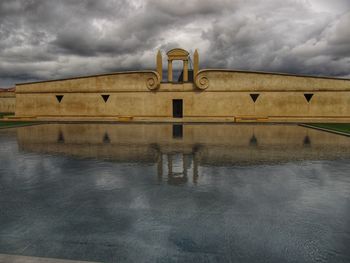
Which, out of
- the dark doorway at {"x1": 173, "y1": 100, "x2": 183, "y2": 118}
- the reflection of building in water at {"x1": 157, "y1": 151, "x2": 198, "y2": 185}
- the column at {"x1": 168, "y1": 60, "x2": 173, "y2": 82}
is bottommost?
the reflection of building in water at {"x1": 157, "y1": 151, "x2": 198, "y2": 185}

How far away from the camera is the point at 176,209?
4715 millimetres

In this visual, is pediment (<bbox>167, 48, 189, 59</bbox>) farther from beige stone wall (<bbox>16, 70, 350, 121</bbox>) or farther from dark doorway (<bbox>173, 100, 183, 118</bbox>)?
dark doorway (<bbox>173, 100, 183, 118</bbox>)

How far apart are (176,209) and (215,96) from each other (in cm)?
2604

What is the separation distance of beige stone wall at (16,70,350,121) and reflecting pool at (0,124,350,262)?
A: 21303 millimetres

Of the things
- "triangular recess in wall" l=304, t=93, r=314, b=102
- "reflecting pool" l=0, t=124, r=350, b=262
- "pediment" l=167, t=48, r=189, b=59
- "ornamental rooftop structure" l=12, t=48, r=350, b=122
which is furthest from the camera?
"pediment" l=167, t=48, r=189, b=59

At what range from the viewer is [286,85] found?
96.5ft

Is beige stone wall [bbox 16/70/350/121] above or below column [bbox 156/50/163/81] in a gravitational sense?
below

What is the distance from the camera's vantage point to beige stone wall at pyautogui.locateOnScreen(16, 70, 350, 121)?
96.1 feet

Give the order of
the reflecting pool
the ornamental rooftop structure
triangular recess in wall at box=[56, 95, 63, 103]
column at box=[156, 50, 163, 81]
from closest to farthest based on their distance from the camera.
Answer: the reflecting pool, the ornamental rooftop structure, column at box=[156, 50, 163, 81], triangular recess in wall at box=[56, 95, 63, 103]

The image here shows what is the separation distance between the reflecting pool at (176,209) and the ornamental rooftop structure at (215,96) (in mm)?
20870

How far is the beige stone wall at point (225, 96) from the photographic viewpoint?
2930cm

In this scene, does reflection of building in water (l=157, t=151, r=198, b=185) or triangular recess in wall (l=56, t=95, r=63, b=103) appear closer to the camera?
reflection of building in water (l=157, t=151, r=198, b=185)

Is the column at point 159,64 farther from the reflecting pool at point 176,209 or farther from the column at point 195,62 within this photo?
the reflecting pool at point 176,209

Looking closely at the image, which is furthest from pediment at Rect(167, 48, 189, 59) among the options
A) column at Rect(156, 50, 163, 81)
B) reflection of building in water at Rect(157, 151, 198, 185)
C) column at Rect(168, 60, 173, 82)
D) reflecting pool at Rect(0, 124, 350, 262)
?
reflecting pool at Rect(0, 124, 350, 262)
